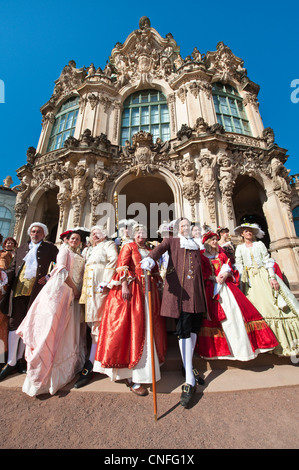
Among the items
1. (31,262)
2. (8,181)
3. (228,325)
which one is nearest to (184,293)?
(228,325)

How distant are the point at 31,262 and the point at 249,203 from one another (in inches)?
518

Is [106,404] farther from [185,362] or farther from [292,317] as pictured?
[292,317]

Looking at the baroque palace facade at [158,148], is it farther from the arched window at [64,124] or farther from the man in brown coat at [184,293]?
the man in brown coat at [184,293]

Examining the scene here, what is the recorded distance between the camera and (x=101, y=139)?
9.91 metres

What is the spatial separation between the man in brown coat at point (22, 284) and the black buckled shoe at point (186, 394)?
2.52m

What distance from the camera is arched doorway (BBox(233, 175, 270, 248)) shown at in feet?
36.7

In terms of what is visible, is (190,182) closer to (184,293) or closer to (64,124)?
(184,293)

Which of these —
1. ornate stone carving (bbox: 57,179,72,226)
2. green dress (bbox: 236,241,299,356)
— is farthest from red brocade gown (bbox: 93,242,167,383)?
ornate stone carving (bbox: 57,179,72,226)

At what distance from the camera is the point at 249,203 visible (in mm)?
12734

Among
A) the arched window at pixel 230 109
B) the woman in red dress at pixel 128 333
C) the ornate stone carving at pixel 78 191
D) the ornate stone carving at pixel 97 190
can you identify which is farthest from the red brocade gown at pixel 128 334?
the arched window at pixel 230 109

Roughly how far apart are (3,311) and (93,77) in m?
14.5

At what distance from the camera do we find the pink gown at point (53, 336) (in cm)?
227

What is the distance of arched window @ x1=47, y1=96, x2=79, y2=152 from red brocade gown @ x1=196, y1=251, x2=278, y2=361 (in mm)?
12680
